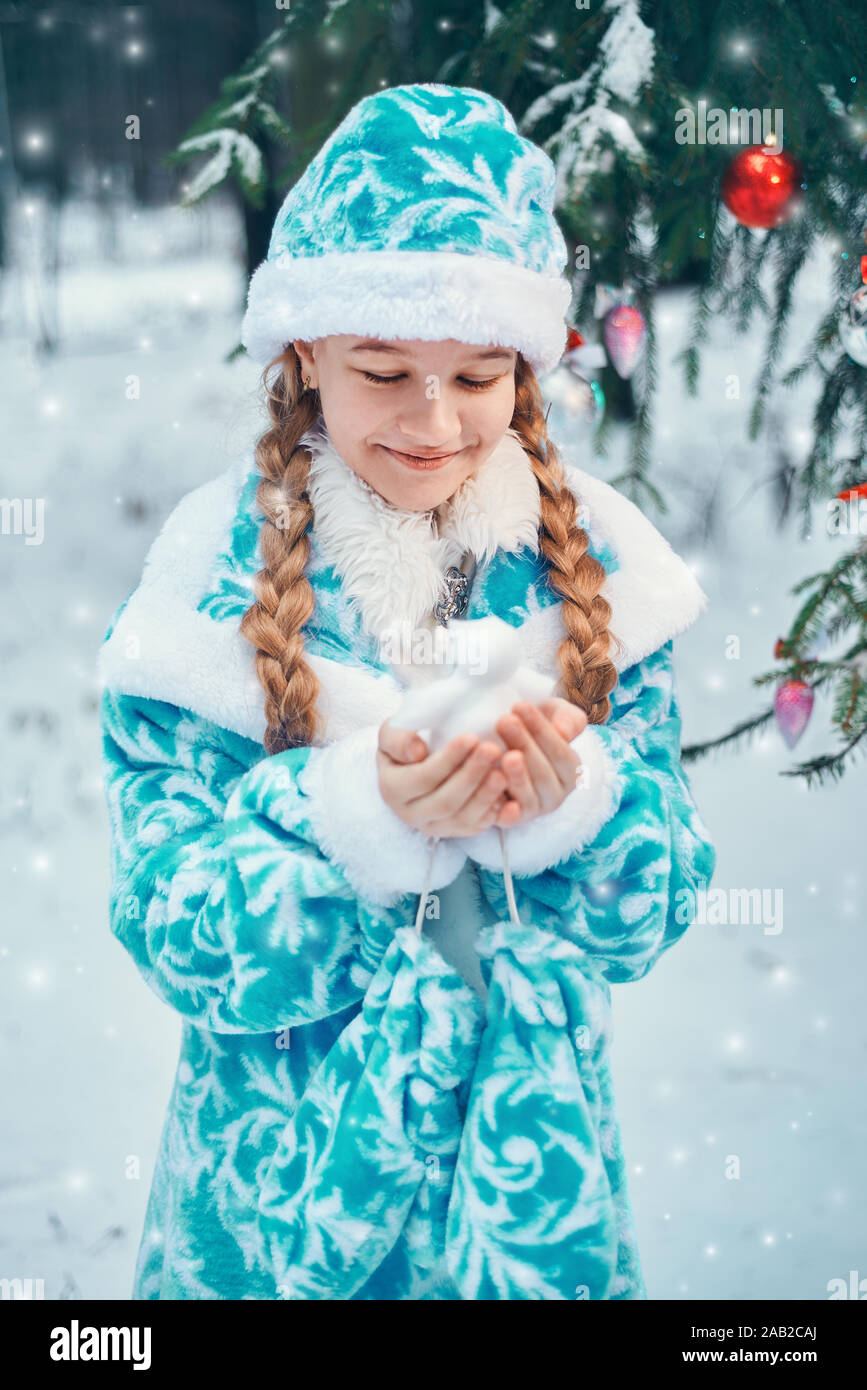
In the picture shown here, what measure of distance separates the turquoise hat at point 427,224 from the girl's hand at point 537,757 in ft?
1.29

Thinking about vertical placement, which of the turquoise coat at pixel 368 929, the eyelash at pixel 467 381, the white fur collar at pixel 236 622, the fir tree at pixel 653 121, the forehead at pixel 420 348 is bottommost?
the turquoise coat at pixel 368 929

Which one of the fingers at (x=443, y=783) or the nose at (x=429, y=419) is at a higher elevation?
the nose at (x=429, y=419)

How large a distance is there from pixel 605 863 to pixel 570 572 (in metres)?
0.35

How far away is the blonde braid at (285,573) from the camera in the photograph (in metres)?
1.16

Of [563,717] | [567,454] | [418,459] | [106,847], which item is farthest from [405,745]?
[106,847]

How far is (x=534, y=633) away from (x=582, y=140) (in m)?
1.07

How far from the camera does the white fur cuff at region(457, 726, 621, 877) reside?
3.41 ft

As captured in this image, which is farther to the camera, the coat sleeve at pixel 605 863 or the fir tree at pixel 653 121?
the fir tree at pixel 653 121

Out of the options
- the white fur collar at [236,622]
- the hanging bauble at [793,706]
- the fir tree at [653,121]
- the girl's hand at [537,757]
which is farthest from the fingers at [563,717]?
the hanging bauble at [793,706]

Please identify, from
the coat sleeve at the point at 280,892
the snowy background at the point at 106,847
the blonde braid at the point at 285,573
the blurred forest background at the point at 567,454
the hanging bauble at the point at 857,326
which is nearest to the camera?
the coat sleeve at the point at 280,892

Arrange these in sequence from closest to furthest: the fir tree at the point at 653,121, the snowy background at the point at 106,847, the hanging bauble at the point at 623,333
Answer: the fir tree at the point at 653,121 < the hanging bauble at the point at 623,333 < the snowy background at the point at 106,847

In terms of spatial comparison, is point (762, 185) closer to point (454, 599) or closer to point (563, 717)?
point (454, 599)

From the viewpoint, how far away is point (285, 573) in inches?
47.2

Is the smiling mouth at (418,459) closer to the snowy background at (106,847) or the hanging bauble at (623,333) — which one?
the snowy background at (106,847)
